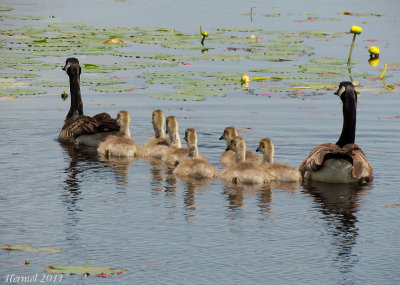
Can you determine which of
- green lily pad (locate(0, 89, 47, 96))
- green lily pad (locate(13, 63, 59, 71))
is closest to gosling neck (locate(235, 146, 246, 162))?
green lily pad (locate(0, 89, 47, 96))

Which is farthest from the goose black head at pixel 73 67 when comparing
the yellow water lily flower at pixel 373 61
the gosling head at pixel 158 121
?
the yellow water lily flower at pixel 373 61

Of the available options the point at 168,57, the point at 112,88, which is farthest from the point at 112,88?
the point at 168,57

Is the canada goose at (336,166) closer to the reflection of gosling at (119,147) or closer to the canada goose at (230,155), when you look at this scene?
the canada goose at (230,155)

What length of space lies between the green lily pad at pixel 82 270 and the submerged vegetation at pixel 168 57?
10.6 m

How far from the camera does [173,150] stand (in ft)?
51.1

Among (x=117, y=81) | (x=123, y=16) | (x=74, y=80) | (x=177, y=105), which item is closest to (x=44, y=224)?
(x=74, y=80)

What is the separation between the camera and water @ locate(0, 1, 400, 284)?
9.92m

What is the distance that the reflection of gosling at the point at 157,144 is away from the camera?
15.7 meters

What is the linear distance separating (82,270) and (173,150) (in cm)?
613

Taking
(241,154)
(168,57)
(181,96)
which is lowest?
(241,154)

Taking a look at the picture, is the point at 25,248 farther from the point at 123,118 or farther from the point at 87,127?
the point at 87,127

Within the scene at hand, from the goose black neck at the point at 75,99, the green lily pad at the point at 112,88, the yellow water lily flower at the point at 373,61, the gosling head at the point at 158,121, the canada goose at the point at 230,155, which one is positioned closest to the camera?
the canada goose at the point at 230,155

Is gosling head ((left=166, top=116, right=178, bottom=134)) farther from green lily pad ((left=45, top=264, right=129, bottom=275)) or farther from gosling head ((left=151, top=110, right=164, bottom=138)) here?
green lily pad ((left=45, top=264, right=129, bottom=275))

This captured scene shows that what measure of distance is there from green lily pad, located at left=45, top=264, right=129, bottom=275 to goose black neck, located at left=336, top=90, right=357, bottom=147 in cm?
677
